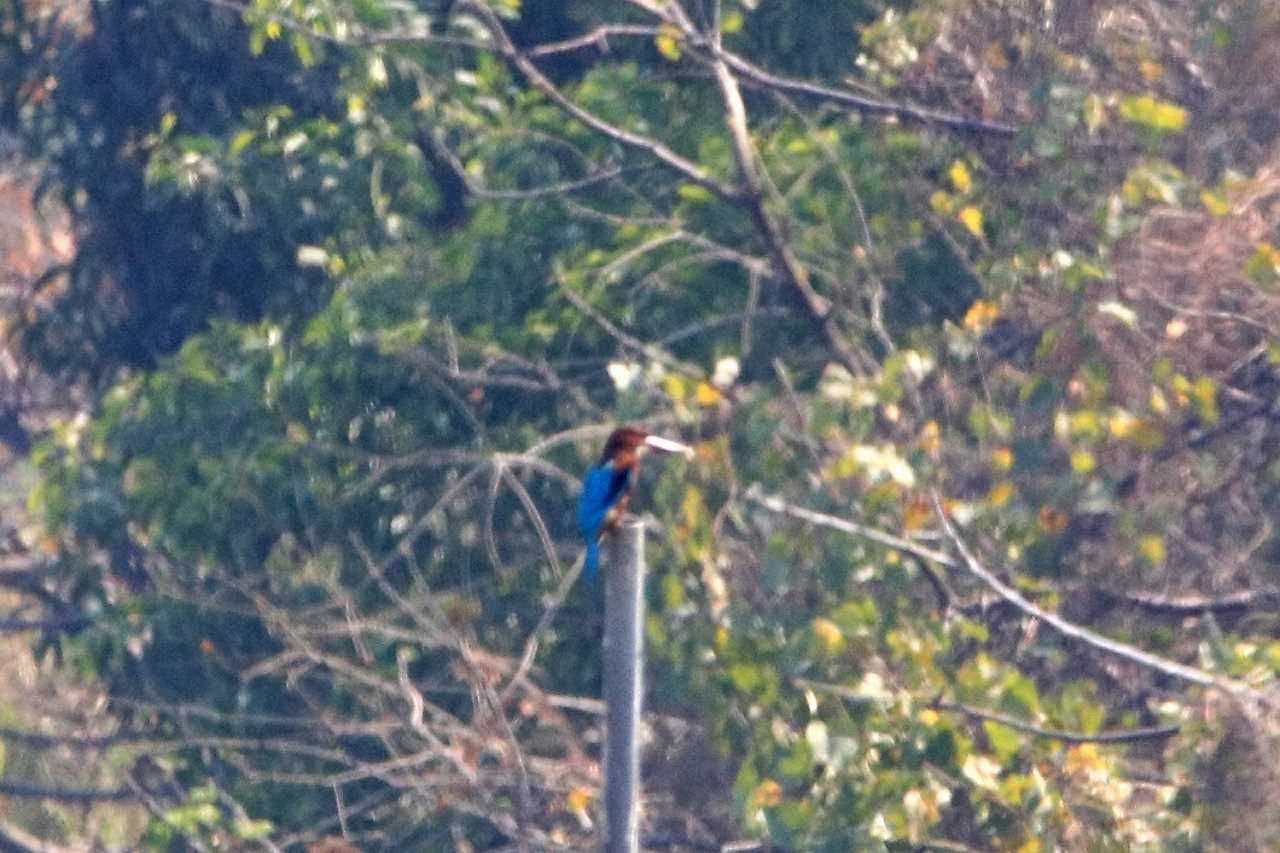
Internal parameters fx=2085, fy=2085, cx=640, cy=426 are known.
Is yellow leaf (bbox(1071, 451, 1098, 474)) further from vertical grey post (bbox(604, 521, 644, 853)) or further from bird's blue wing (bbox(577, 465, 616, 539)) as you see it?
vertical grey post (bbox(604, 521, 644, 853))

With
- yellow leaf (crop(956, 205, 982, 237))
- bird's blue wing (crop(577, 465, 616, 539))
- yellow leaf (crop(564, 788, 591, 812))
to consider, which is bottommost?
yellow leaf (crop(564, 788, 591, 812))

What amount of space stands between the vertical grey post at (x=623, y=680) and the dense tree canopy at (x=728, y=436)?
90cm

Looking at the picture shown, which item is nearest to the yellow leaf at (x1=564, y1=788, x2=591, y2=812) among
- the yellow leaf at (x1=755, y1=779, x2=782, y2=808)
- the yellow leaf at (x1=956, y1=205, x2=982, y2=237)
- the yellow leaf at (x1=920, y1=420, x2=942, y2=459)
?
the yellow leaf at (x1=755, y1=779, x2=782, y2=808)

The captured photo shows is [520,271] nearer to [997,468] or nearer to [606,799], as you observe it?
[997,468]

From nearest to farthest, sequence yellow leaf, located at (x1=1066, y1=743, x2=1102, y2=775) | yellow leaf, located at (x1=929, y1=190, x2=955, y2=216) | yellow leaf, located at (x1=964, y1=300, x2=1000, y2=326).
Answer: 1. yellow leaf, located at (x1=1066, y1=743, x2=1102, y2=775)
2. yellow leaf, located at (x1=964, y1=300, x2=1000, y2=326)
3. yellow leaf, located at (x1=929, y1=190, x2=955, y2=216)

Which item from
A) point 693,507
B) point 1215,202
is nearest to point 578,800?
point 693,507

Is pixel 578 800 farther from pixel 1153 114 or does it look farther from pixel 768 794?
pixel 1153 114

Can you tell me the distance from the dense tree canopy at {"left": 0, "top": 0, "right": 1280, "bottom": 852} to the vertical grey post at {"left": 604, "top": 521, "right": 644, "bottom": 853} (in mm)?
904

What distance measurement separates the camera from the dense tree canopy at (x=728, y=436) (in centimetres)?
421

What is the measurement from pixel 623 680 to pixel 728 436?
1.48 meters

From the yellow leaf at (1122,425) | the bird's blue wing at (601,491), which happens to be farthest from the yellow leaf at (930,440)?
the bird's blue wing at (601,491)

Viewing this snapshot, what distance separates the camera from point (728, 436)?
171 inches

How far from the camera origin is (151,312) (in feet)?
23.2

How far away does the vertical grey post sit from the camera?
9.44 ft
